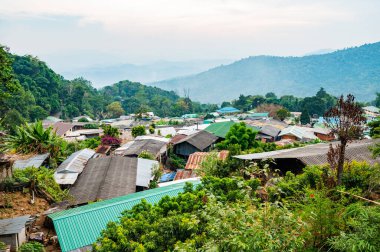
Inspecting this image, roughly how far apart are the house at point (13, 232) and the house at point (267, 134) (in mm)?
30006

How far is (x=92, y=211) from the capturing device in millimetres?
9445

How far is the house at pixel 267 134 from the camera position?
37506 mm

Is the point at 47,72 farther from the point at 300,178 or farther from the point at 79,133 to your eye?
the point at 300,178

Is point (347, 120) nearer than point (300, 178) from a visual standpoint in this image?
Yes

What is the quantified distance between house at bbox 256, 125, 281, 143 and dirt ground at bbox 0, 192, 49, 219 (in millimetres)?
27744

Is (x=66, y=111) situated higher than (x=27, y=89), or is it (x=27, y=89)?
(x=27, y=89)

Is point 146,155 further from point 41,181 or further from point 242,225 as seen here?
point 242,225

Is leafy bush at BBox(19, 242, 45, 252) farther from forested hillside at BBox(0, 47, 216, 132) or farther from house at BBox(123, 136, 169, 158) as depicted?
forested hillside at BBox(0, 47, 216, 132)

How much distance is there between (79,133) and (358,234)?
43248 millimetres

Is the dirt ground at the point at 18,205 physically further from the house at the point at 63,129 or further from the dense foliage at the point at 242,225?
the house at the point at 63,129

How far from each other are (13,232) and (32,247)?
64 centimetres

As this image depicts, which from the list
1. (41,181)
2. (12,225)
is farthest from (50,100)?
(12,225)

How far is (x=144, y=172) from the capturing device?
56.7ft

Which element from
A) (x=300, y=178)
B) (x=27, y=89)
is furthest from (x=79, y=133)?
(x=300, y=178)
